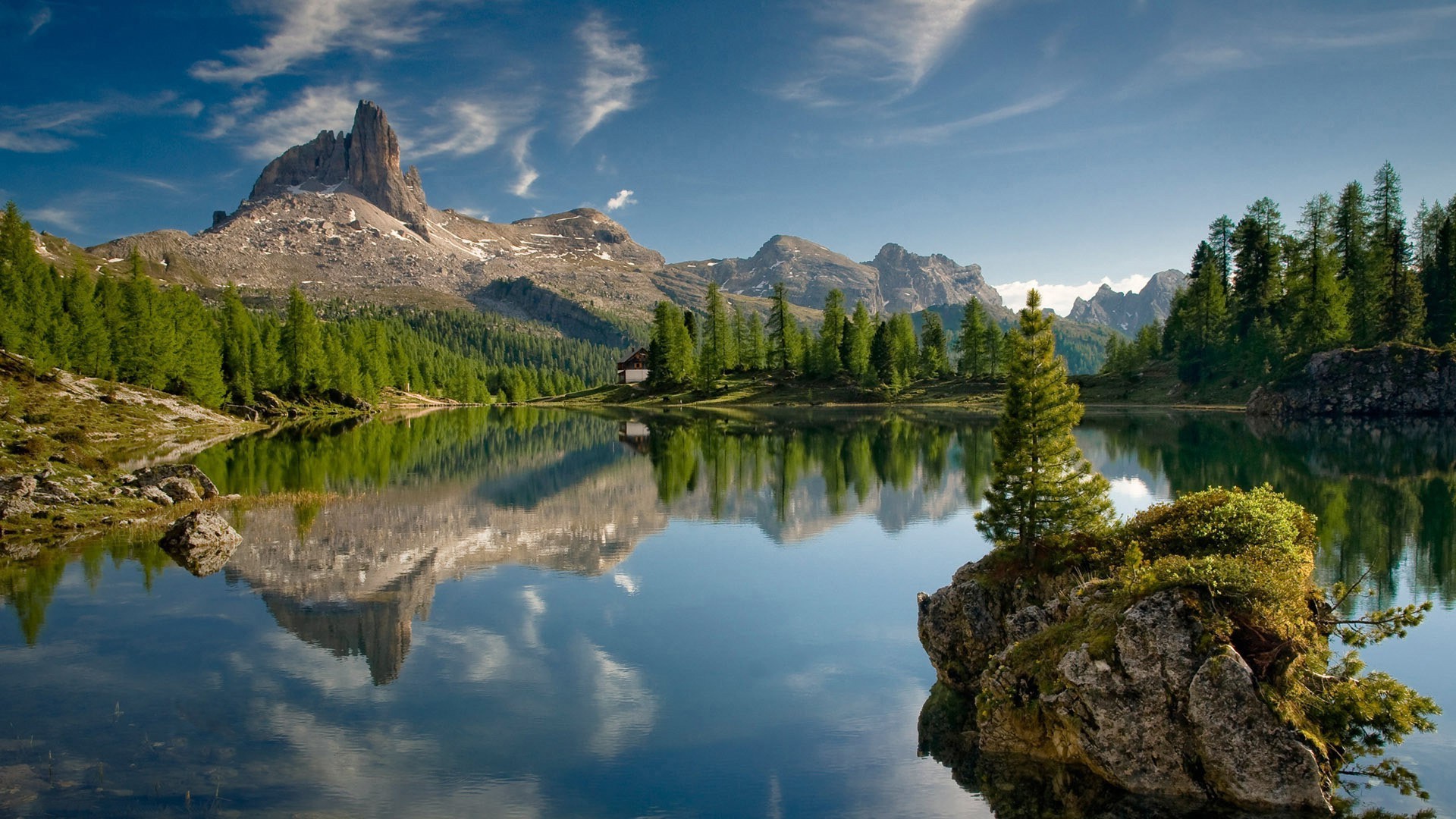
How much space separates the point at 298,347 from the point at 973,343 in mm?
124473

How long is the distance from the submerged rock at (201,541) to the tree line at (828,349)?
4722 inches

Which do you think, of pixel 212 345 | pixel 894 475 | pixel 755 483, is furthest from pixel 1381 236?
pixel 212 345

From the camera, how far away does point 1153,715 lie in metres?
14.3

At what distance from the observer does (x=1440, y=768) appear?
15.3 metres

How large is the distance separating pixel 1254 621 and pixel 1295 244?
139836 mm

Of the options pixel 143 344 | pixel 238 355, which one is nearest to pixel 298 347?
pixel 238 355

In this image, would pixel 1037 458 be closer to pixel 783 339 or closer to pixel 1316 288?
pixel 1316 288

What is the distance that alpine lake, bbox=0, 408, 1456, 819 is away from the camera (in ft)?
50.4

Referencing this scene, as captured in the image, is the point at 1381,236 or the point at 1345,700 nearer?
the point at 1345,700

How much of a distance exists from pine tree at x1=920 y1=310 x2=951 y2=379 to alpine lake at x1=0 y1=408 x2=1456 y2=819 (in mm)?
106323

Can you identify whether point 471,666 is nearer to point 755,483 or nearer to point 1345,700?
point 1345,700

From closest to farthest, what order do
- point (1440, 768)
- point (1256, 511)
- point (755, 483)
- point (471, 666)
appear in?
point (1440, 768) < point (1256, 511) < point (471, 666) < point (755, 483)

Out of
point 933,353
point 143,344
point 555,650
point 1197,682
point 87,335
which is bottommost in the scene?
point 555,650

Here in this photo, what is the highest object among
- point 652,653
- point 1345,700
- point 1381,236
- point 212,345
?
point 1381,236
